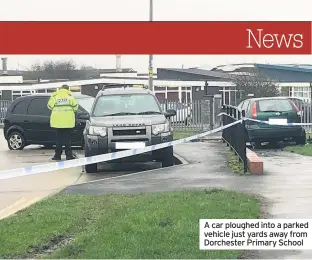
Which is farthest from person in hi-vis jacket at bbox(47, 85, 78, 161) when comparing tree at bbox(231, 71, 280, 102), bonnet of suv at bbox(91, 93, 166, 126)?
tree at bbox(231, 71, 280, 102)

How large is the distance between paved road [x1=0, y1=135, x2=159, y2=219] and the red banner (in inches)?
83.2

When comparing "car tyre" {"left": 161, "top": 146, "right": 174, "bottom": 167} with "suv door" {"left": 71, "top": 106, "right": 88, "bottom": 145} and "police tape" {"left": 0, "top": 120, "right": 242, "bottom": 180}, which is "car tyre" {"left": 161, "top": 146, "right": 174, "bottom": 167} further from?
"suv door" {"left": 71, "top": 106, "right": 88, "bottom": 145}

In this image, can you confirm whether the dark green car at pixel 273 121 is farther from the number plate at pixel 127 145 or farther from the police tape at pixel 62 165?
the number plate at pixel 127 145

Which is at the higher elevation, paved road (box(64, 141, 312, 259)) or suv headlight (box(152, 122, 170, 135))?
suv headlight (box(152, 122, 170, 135))

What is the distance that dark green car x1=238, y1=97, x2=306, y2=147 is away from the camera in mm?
15602

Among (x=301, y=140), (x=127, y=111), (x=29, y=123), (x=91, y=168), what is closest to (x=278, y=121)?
(x=301, y=140)

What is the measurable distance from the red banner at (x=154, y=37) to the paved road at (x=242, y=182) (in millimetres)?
1995

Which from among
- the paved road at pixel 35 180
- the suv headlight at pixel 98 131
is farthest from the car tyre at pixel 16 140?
the suv headlight at pixel 98 131

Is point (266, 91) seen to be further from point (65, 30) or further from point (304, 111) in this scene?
point (65, 30)

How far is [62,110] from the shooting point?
13.6m

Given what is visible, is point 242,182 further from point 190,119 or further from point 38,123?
point 190,119

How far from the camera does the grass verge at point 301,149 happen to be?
1416cm

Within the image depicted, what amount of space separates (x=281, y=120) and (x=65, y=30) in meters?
8.50

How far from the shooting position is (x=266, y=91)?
32656 mm
